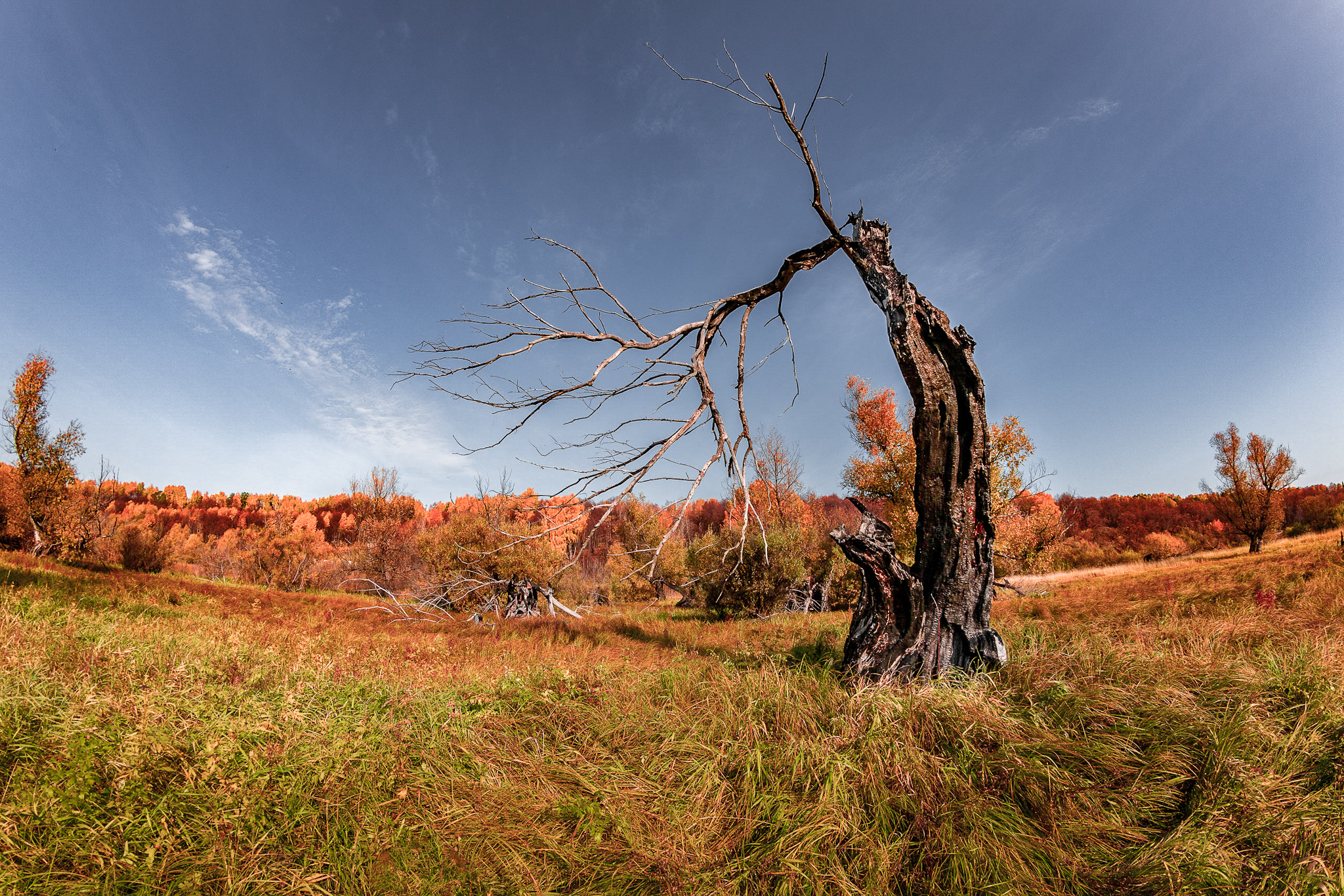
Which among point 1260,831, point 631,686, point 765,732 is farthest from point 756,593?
point 1260,831

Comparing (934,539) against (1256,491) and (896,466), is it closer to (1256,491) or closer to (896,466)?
(896,466)

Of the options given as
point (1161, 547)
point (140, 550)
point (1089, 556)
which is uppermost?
point (140, 550)

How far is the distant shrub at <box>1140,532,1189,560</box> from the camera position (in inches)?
1622

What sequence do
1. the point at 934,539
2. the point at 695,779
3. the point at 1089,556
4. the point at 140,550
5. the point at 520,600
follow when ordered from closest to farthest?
the point at 695,779, the point at 934,539, the point at 520,600, the point at 140,550, the point at 1089,556

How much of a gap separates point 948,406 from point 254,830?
586cm

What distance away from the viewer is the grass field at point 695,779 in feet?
7.83

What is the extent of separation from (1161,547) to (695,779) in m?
55.2

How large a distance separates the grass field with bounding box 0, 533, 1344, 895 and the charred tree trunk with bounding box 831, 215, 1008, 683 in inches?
19.4

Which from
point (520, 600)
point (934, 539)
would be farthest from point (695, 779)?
point (520, 600)

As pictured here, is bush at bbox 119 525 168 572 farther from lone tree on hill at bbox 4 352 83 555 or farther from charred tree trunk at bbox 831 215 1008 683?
charred tree trunk at bbox 831 215 1008 683

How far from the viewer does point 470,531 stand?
59.3 feet

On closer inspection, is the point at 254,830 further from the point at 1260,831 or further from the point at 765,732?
the point at 1260,831

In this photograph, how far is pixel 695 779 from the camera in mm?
3047

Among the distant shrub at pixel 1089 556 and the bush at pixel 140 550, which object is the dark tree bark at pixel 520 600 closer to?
the bush at pixel 140 550
